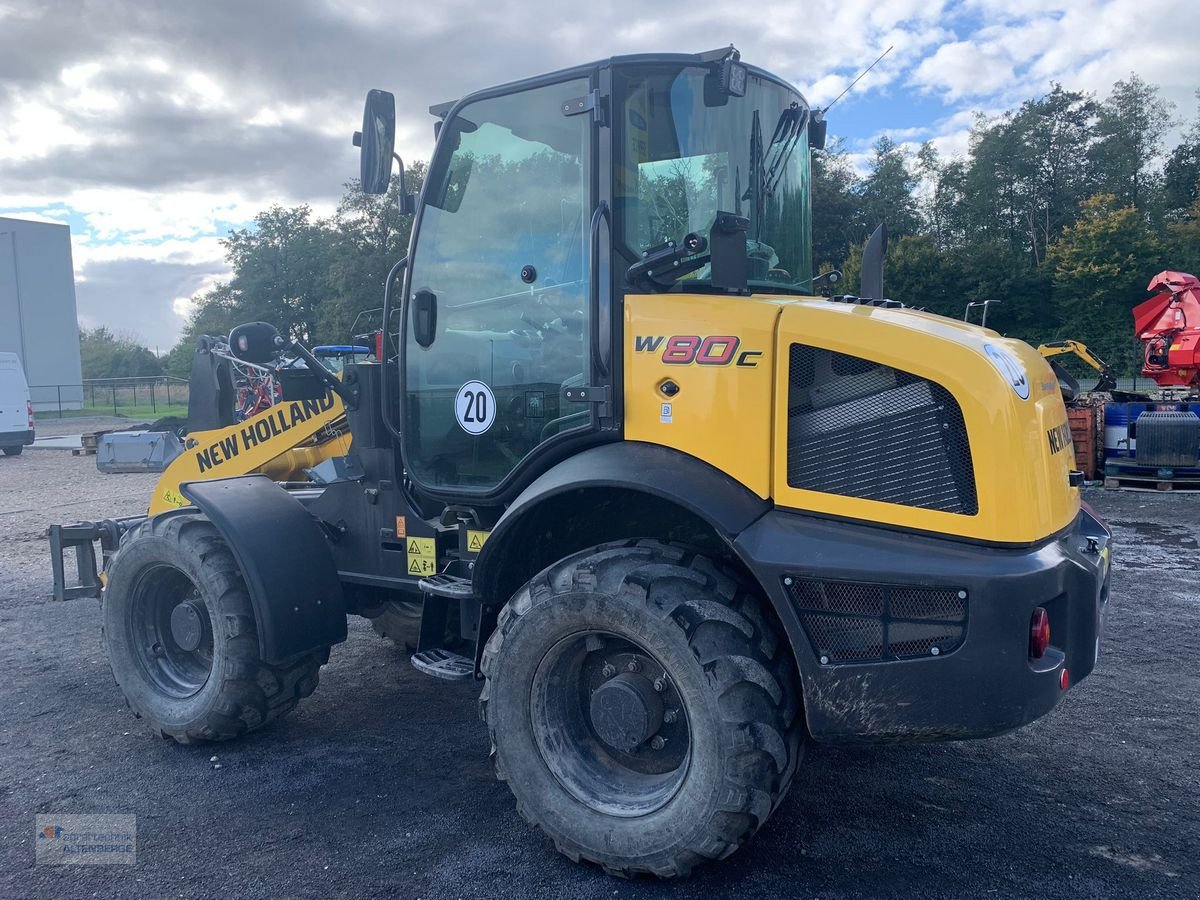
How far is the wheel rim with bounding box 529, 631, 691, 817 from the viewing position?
3.17 meters

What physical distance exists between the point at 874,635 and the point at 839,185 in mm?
3941

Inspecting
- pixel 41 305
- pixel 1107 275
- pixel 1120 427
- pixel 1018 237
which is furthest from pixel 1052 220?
pixel 41 305

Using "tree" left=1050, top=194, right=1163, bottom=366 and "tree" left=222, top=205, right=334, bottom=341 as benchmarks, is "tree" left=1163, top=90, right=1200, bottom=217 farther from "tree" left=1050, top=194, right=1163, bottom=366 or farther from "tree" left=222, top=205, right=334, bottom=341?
"tree" left=222, top=205, right=334, bottom=341

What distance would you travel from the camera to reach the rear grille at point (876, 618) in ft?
9.11

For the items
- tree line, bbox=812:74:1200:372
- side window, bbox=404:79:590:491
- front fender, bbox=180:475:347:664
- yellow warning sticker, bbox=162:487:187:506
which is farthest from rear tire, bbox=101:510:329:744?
tree line, bbox=812:74:1200:372

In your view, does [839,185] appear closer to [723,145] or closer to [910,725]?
[723,145]

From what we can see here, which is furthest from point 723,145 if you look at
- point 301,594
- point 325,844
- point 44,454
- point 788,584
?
point 44,454

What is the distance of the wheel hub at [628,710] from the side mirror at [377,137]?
2.18 meters

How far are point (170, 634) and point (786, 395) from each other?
3.45 meters

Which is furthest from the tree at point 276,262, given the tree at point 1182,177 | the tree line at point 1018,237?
the tree at point 1182,177

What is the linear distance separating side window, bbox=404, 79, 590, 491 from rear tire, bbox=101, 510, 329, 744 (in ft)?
3.52

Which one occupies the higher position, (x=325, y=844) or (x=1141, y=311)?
(x=1141, y=311)

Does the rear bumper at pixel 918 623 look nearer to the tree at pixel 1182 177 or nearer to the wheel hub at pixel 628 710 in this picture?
→ the wheel hub at pixel 628 710

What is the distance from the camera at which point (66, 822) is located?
3.66m
